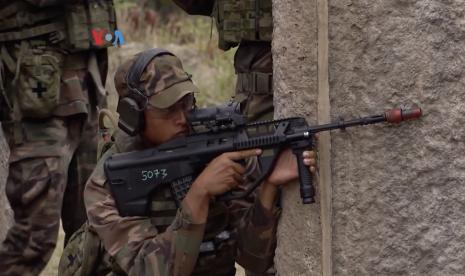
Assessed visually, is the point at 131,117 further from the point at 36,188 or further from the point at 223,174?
the point at 36,188

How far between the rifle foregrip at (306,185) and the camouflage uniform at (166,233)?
35 cm

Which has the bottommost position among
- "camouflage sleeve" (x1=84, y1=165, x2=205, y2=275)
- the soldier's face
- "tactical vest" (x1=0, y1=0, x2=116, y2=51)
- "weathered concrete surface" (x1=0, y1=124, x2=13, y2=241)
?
"weathered concrete surface" (x1=0, y1=124, x2=13, y2=241)

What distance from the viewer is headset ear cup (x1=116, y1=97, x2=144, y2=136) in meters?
3.26

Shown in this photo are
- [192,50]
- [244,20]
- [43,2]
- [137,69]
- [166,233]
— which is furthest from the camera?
[192,50]

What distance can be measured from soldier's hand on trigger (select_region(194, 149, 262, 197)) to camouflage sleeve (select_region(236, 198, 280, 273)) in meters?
0.09

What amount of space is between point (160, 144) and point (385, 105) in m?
1.01

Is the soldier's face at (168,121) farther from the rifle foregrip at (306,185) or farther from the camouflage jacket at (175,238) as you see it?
the rifle foregrip at (306,185)

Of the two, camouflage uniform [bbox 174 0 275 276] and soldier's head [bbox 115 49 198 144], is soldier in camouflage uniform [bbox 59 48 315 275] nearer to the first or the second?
soldier's head [bbox 115 49 198 144]

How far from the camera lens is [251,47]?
4.34 meters

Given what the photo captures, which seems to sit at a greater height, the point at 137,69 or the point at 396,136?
the point at 137,69

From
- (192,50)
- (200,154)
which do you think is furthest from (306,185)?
(192,50)

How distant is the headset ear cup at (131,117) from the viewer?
326 centimetres

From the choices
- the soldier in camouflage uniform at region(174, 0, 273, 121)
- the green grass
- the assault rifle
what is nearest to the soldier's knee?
the soldier in camouflage uniform at region(174, 0, 273, 121)

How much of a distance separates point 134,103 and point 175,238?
1.40 ft
